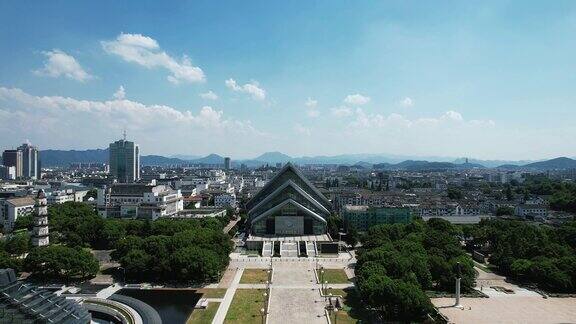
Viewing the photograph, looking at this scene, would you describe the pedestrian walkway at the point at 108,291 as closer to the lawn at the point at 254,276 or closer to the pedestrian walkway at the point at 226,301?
the pedestrian walkway at the point at 226,301

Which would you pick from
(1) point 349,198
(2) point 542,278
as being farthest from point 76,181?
(2) point 542,278

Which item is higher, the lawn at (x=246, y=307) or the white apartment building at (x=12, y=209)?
the white apartment building at (x=12, y=209)

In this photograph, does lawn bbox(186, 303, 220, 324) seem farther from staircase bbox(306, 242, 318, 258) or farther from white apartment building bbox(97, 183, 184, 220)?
white apartment building bbox(97, 183, 184, 220)

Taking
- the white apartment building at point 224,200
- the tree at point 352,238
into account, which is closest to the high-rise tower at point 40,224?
the tree at point 352,238

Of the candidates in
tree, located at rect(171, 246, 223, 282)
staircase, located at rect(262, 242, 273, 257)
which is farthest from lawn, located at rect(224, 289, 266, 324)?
staircase, located at rect(262, 242, 273, 257)

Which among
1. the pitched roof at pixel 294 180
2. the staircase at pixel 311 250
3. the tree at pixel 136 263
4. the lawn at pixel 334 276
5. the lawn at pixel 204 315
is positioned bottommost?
the lawn at pixel 204 315

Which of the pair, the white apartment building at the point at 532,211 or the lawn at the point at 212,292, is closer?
the lawn at the point at 212,292

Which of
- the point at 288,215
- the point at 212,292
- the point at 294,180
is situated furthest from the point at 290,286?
the point at 294,180
